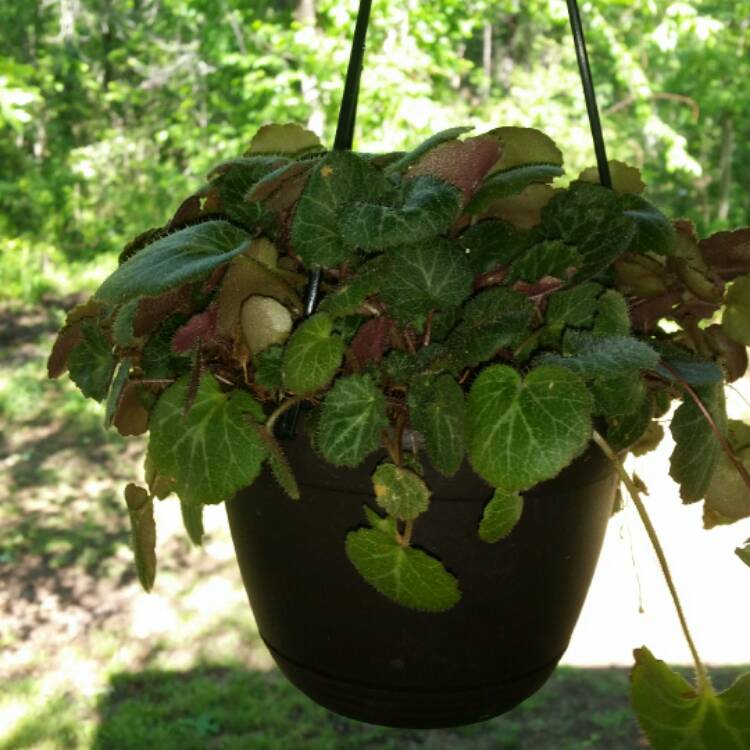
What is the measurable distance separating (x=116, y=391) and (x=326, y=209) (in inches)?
7.5

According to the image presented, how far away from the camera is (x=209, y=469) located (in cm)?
57

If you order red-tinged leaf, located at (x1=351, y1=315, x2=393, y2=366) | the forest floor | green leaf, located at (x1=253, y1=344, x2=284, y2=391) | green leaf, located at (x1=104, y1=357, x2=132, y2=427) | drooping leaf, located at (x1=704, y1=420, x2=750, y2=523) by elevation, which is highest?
red-tinged leaf, located at (x1=351, y1=315, x2=393, y2=366)

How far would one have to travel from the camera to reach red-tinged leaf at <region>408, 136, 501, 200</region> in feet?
1.92

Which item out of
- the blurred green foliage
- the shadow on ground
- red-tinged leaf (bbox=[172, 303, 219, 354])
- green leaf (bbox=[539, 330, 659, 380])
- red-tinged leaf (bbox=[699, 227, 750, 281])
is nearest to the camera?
green leaf (bbox=[539, 330, 659, 380])

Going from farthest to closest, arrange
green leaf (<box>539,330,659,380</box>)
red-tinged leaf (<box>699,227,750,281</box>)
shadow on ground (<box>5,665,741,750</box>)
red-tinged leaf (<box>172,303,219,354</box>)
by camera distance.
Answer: shadow on ground (<box>5,665,741,750</box>), red-tinged leaf (<box>699,227,750,281</box>), red-tinged leaf (<box>172,303,219,354</box>), green leaf (<box>539,330,659,380</box>)

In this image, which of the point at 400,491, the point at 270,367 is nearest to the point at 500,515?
the point at 400,491

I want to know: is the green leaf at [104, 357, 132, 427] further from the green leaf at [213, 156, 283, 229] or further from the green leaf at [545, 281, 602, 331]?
the green leaf at [545, 281, 602, 331]

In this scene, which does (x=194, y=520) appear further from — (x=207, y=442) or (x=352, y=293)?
(x=352, y=293)

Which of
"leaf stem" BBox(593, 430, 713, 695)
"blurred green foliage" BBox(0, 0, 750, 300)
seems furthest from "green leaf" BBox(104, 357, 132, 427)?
"blurred green foliage" BBox(0, 0, 750, 300)

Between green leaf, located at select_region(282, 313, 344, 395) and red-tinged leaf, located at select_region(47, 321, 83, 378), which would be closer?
green leaf, located at select_region(282, 313, 344, 395)

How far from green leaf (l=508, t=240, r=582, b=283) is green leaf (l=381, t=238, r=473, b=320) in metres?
0.04

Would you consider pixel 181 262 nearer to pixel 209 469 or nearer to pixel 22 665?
pixel 209 469

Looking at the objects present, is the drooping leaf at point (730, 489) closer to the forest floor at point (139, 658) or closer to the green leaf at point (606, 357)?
the green leaf at point (606, 357)

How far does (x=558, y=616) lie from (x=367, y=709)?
0.50ft
